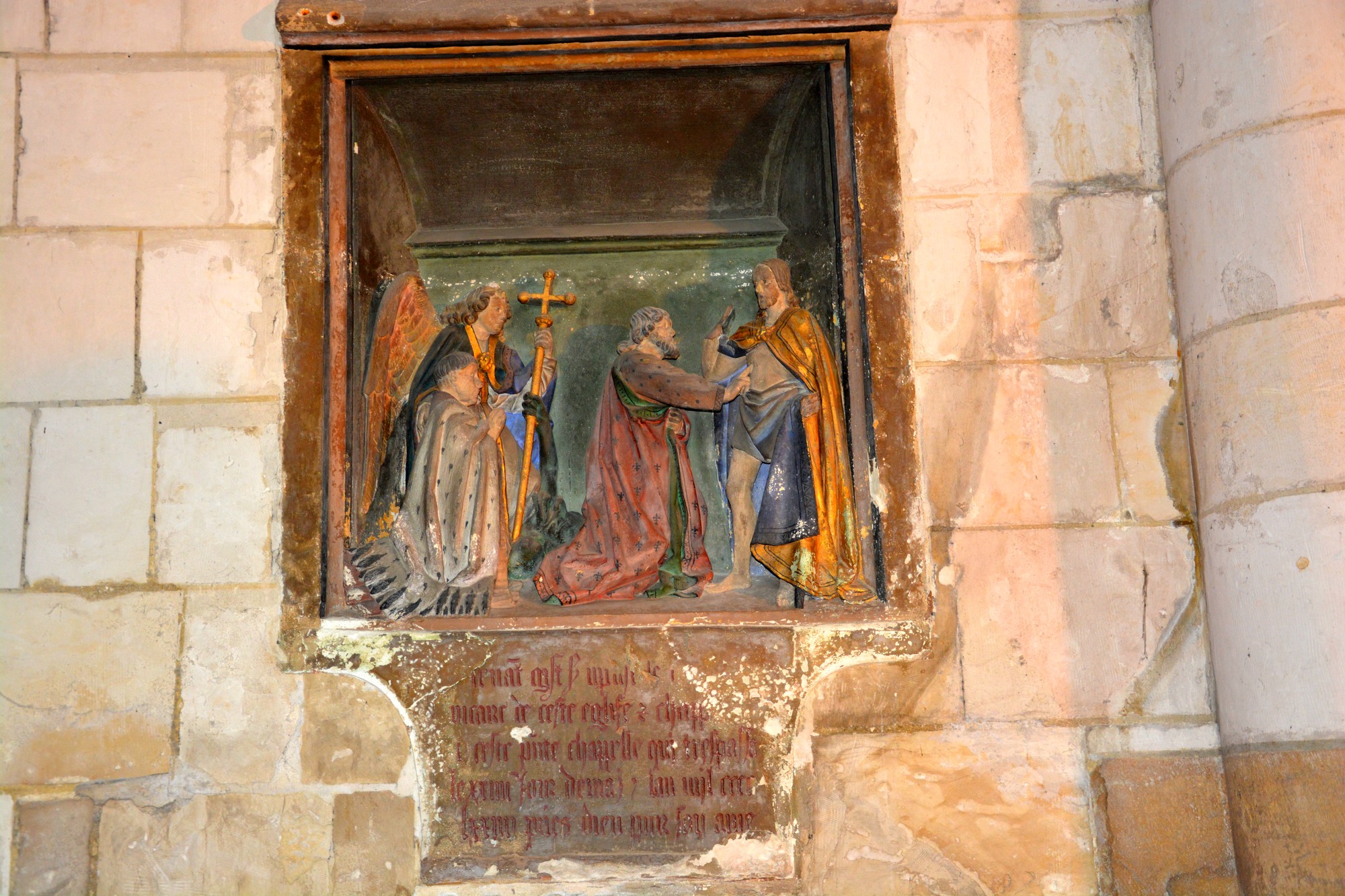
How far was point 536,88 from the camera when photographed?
4992 mm

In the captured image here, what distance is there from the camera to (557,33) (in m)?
4.80

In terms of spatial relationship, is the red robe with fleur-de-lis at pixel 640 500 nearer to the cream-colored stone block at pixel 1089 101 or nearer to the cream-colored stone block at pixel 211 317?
the cream-colored stone block at pixel 211 317

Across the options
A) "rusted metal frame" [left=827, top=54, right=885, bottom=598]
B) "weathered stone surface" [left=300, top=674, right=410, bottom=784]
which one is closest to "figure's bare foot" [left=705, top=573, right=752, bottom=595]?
"rusted metal frame" [left=827, top=54, right=885, bottom=598]

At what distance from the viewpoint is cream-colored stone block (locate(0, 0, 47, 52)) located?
482cm

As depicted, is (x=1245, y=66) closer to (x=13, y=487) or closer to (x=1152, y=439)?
(x=1152, y=439)

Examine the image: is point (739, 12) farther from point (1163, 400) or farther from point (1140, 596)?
point (1140, 596)

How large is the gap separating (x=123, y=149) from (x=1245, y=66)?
12.9 feet

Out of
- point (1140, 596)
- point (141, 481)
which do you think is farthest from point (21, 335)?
point (1140, 596)

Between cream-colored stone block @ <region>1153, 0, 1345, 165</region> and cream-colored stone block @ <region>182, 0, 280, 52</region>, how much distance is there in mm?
3263

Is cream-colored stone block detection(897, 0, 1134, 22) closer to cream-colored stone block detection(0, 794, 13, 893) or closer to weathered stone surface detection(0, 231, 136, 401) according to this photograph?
weathered stone surface detection(0, 231, 136, 401)

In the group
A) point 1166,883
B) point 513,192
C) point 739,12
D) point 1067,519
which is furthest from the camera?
point 513,192

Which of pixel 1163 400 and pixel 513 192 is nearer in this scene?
pixel 1163 400

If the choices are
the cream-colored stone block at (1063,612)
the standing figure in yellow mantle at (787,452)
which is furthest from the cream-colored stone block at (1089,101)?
the cream-colored stone block at (1063,612)

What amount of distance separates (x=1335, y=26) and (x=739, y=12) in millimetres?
2006
